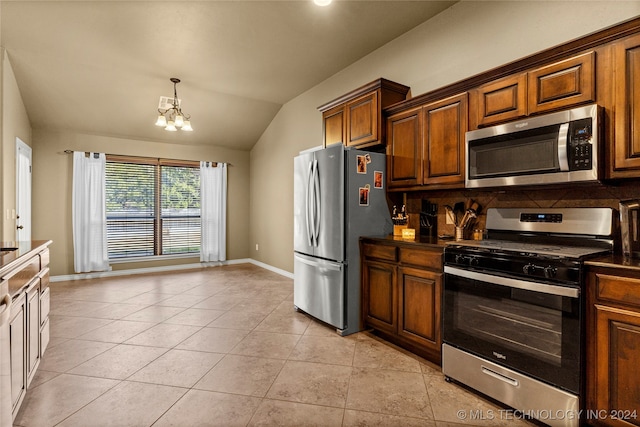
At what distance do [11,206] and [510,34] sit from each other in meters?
5.68

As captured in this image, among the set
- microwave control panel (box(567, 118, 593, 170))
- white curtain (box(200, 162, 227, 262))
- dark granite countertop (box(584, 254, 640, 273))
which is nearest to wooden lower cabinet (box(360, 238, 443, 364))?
dark granite countertop (box(584, 254, 640, 273))

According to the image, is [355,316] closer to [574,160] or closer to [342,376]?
[342,376]

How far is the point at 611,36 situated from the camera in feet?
5.97

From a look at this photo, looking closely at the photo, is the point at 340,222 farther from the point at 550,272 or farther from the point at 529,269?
the point at 550,272

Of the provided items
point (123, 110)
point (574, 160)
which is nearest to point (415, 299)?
point (574, 160)

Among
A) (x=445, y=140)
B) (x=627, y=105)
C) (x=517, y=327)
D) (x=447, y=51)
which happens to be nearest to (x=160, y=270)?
(x=445, y=140)

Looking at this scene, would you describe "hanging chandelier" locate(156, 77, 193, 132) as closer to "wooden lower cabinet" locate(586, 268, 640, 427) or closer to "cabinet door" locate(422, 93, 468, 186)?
"cabinet door" locate(422, 93, 468, 186)

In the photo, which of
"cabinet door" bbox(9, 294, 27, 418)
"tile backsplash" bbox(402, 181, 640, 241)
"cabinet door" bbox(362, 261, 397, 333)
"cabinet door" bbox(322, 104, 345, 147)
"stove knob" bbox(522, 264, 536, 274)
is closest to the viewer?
"cabinet door" bbox(9, 294, 27, 418)

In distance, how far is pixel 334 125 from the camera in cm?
385

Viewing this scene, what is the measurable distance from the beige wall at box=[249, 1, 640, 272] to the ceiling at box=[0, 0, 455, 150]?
16 centimetres

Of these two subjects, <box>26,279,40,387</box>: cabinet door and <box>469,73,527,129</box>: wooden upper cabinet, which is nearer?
<box>26,279,40,387</box>: cabinet door

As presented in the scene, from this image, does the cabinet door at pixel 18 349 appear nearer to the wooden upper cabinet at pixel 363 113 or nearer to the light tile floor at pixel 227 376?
the light tile floor at pixel 227 376

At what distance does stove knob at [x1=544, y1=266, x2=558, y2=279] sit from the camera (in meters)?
1.73

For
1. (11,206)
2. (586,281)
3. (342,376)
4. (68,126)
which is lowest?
(342,376)
